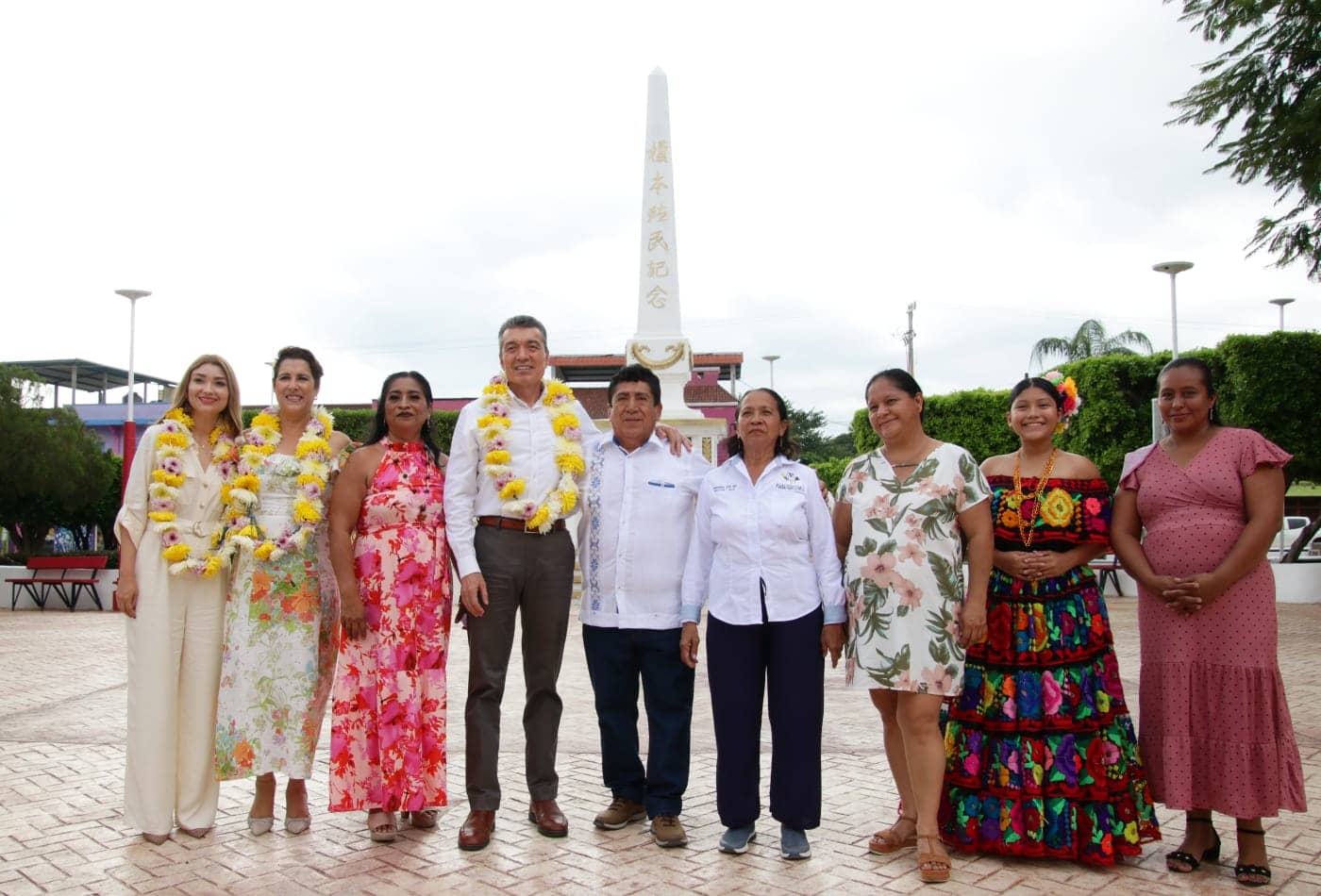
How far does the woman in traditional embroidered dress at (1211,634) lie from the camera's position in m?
3.99

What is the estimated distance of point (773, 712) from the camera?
4.24 m

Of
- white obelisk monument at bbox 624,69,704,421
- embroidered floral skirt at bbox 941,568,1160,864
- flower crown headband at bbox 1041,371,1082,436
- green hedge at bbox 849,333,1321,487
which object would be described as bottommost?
embroidered floral skirt at bbox 941,568,1160,864

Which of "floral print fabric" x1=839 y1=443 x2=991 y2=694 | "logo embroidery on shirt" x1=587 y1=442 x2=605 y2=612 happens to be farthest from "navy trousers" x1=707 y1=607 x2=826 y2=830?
"logo embroidery on shirt" x1=587 y1=442 x2=605 y2=612

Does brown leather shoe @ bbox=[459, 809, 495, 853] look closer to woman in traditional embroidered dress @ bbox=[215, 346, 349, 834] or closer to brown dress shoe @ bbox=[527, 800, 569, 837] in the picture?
brown dress shoe @ bbox=[527, 800, 569, 837]

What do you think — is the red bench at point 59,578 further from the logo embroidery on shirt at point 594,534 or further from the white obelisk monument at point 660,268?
the logo embroidery on shirt at point 594,534

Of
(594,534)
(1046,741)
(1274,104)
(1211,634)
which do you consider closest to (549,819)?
(594,534)

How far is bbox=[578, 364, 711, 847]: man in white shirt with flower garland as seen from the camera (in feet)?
14.6

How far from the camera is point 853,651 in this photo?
4.17 meters

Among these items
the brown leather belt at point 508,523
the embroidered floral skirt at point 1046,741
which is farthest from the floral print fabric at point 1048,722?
the brown leather belt at point 508,523

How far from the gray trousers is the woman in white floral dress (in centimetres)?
130

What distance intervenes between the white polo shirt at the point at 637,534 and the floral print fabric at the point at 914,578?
802 millimetres

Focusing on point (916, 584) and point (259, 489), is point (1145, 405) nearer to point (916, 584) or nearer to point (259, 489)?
point (916, 584)

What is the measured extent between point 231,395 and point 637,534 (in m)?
2.14

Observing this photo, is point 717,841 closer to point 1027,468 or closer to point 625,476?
point 625,476
